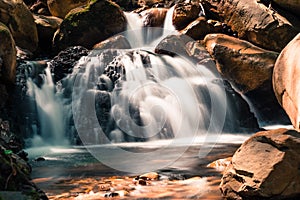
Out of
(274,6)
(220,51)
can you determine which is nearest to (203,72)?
(220,51)

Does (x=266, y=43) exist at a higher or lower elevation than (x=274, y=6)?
lower

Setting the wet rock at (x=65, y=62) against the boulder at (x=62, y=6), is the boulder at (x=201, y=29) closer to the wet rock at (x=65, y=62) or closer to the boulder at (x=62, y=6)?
the wet rock at (x=65, y=62)

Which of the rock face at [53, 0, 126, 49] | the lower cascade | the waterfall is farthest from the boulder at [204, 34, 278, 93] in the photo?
the waterfall

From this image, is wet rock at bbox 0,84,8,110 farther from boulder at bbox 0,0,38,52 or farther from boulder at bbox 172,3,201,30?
boulder at bbox 172,3,201,30

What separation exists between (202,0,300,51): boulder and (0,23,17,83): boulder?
8910mm

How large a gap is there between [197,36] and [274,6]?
11.1 feet

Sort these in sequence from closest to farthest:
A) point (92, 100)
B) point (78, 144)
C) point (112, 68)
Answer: point (78, 144) < point (92, 100) < point (112, 68)

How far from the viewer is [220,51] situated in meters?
13.4

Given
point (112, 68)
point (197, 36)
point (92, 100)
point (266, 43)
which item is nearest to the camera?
point (92, 100)

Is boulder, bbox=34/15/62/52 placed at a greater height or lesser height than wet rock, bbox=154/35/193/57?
greater

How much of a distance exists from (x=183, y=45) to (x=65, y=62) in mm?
4825

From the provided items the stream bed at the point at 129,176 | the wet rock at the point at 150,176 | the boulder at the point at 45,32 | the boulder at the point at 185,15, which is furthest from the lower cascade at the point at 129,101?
the wet rock at the point at 150,176

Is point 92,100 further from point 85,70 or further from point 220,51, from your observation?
point 220,51

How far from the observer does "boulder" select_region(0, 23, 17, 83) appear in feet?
35.4
